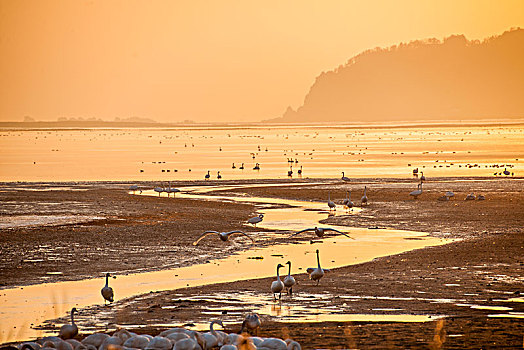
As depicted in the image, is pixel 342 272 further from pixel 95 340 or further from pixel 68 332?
pixel 95 340

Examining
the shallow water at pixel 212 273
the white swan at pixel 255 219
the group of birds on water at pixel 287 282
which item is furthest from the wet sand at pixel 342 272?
the white swan at pixel 255 219

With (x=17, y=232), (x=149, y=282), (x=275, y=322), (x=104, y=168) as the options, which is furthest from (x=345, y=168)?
(x=275, y=322)

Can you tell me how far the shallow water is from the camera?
1911cm

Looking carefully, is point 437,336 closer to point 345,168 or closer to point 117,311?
point 117,311

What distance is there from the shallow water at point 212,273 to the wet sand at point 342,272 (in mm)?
837

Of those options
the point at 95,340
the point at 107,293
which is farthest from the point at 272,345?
the point at 107,293

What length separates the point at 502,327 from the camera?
16266mm

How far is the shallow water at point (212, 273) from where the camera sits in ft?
62.7

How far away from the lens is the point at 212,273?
2397cm

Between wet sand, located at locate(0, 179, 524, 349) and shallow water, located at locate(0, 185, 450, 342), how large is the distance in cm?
84

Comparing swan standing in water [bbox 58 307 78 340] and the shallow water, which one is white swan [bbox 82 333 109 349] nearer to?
swan standing in water [bbox 58 307 78 340]

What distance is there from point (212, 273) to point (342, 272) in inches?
143

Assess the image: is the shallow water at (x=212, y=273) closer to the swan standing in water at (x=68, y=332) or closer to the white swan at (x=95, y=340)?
the swan standing in water at (x=68, y=332)

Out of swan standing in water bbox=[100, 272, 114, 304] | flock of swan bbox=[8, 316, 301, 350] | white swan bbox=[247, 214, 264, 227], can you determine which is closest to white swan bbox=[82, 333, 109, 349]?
flock of swan bbox=[8, 316, 301, 350]
